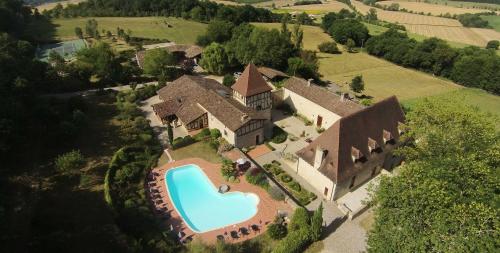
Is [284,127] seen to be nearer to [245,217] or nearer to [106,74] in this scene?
[245,217]

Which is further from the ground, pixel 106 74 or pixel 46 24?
pixel 46 24

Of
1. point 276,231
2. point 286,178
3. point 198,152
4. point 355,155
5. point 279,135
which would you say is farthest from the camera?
point 279,135

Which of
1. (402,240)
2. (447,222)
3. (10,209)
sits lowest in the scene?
(10,209)

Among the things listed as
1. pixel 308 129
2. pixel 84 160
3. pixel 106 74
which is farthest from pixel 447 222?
pixel 106 74

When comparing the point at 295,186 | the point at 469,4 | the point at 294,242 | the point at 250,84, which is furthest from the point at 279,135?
the point at 469,4

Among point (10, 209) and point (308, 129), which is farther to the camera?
point (308, 129)

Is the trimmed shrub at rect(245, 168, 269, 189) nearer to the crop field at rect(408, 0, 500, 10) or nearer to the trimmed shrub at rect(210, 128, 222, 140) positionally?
the trimmed shrub at rect(210, 128, 222, 140)

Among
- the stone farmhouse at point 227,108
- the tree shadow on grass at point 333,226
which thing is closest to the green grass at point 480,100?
the stone farmhouse at point 227,108

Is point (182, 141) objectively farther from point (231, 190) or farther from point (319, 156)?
point (319, 156)
